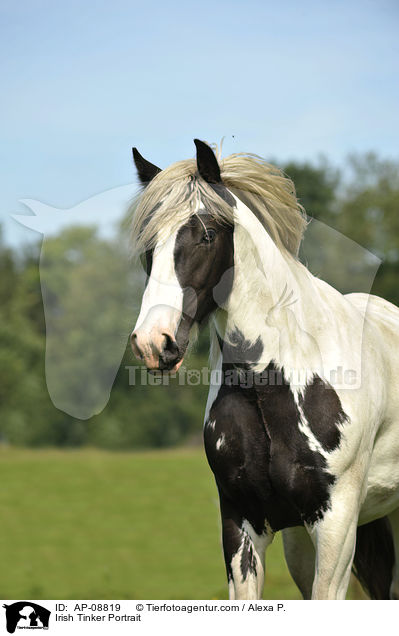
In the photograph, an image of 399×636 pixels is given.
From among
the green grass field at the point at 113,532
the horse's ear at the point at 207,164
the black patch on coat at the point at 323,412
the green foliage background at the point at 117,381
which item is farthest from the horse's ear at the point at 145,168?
the green foliage background at the point at 117,381

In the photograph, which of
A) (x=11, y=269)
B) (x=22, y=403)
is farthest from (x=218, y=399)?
(x=11, y=269)

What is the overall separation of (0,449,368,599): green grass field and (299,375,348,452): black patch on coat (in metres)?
4.07

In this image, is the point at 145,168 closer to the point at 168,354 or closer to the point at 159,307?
the point at 159,307

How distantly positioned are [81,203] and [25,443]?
34380 millimetres

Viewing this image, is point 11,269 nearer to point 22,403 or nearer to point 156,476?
point 22,403

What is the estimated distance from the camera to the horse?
306 cm

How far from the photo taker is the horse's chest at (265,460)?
3.20 m

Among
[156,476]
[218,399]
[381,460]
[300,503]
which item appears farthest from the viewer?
[156,476]

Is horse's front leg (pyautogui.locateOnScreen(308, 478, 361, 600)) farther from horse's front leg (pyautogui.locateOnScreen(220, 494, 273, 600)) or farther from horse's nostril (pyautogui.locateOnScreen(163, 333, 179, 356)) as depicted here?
horse's nostril (pyautogui.locateOnScreen(163, 333, 179, 356))

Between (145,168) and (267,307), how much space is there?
1.00 m

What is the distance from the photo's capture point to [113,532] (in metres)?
17.2
